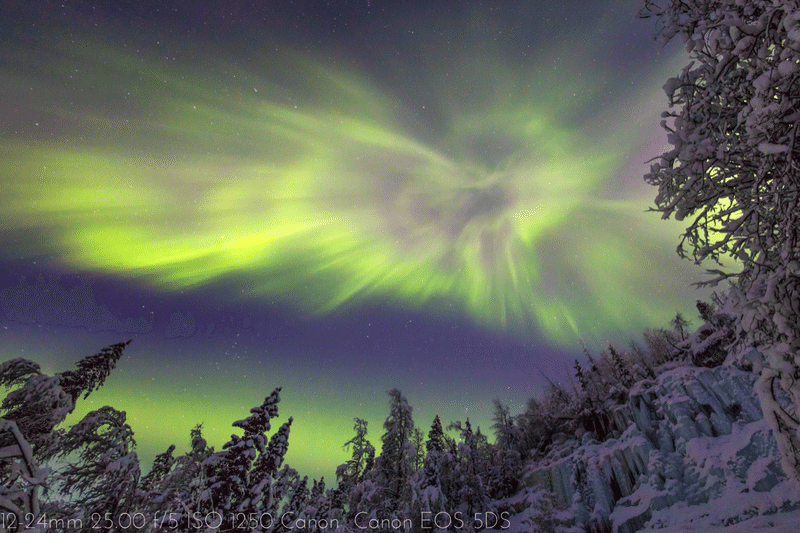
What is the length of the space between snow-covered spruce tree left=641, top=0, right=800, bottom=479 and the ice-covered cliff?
18.5 m

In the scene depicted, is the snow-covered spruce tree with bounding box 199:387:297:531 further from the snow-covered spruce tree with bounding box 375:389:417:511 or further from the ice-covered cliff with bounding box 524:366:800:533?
the ice-covered cliff with bounding box 524:366:800:533

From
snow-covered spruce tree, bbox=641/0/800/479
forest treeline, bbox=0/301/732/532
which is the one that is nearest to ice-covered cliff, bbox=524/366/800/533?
forest treeline, bbox=0/301/732/532

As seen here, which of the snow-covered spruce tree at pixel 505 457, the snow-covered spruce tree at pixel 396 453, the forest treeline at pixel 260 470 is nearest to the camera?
the forest treeline at pixel 260 470

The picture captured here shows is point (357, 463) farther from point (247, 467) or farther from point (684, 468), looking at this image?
point (684, 468)

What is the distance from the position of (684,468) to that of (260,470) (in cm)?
2854

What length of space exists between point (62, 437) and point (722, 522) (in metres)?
31.8

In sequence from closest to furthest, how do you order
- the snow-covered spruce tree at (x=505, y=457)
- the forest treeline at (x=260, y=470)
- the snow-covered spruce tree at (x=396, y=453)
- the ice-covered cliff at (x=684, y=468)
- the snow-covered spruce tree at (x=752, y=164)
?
the snow-covered spruce tree at (x=752, y=164)
the forest treeline at (x=260, y=470)
the ice-covered cliff at (x=684, y=468)
the snow-covered spruce tree at (x=396, y=453)
the snow-covered spruce tree at (x=505, y=457)

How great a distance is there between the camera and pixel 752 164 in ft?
13.9

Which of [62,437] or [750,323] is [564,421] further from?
[62,437]

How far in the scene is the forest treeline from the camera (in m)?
9.42

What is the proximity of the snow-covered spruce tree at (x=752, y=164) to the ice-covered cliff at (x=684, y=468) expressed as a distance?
Answer: 1852 cm

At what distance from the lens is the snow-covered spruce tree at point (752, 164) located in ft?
11.5

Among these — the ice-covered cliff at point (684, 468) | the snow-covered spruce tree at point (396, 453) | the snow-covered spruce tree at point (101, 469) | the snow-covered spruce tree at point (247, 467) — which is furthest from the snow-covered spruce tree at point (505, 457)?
the snow-covered spruce tree at point (101, 469)

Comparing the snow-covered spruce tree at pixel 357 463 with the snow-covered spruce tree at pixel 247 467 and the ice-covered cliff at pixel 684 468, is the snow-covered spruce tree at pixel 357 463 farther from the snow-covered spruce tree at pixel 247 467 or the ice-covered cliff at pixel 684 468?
the ice-covered cliff at pixel 684 468
